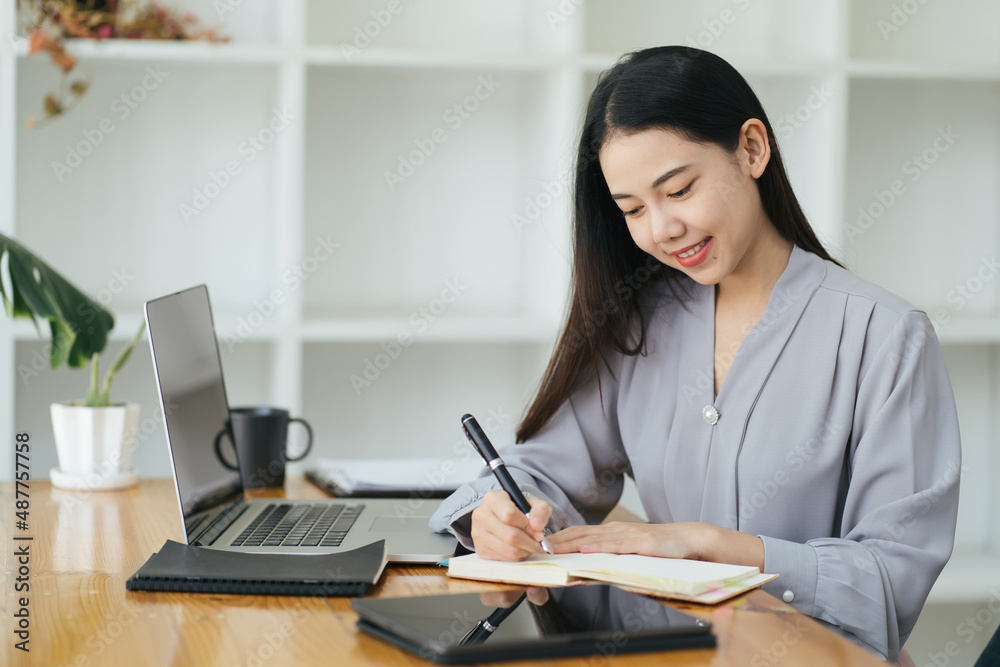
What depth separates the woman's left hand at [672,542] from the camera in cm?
100

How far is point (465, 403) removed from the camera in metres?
2.35

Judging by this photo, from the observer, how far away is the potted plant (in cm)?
146

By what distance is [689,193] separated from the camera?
1202mm

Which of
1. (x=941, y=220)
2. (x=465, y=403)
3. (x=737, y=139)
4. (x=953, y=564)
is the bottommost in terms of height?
(x=953, y=564)

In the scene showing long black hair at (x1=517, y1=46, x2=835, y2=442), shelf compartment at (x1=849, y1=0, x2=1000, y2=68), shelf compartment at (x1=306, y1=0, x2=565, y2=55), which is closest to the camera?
long black hair at (x1=517, y1=46, x2=835, y2=442)

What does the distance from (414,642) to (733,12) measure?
79.0 inches

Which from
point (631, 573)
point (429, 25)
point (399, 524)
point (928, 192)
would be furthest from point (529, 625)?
point (928, 192)

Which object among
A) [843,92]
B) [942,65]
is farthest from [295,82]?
[942,65]

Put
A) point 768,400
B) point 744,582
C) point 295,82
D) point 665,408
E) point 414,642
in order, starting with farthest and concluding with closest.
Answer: point 295,82 < point 665,408 < point 768,400 < point 744,582 < point 414,642

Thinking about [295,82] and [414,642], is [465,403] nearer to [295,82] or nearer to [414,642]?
[295,82]

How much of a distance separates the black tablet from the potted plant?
0.84 meters

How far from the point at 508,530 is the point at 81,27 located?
1520mm

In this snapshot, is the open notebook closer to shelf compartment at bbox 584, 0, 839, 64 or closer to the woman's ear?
the woman's ear

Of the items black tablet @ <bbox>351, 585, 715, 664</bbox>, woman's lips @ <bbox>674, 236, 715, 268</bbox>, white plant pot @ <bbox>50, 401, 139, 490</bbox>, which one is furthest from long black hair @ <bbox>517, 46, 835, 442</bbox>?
white plant pot @ <bbox>50, 401, 139, 490</bbox>
